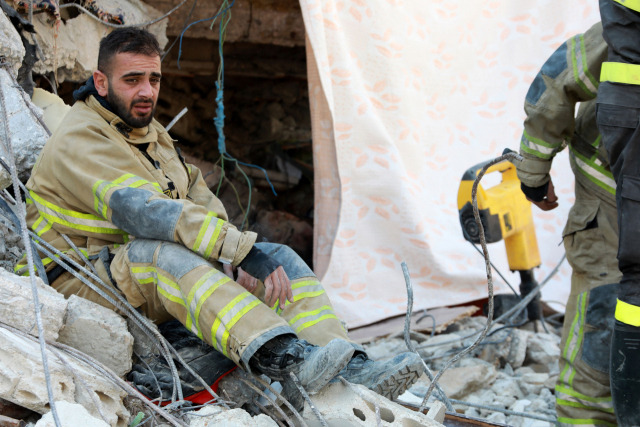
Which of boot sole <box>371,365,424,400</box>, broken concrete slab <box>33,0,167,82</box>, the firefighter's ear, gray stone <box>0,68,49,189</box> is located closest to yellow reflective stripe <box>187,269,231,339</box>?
boot sole <box>371,365,424,400</box>

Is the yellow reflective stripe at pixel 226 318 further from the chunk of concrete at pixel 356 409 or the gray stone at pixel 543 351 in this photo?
the gray stone at pixel 543 351

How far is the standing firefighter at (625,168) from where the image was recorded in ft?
6.72

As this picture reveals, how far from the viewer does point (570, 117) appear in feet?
7.97

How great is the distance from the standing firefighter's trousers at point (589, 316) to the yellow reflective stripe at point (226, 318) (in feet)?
3.76

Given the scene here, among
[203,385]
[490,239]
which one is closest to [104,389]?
[203,385]

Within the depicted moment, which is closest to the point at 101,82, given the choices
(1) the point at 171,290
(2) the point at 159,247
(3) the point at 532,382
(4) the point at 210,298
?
(2) the point at 159,247

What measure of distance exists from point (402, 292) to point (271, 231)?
57.2 inches

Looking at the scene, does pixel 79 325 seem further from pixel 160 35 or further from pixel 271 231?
pixel 271 231

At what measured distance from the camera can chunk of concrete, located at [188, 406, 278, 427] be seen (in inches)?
75.9

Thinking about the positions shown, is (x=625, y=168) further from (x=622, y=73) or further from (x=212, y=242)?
(x=212, y=242)

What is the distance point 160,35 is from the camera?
13.7 feet

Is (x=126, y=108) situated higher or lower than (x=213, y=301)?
higher

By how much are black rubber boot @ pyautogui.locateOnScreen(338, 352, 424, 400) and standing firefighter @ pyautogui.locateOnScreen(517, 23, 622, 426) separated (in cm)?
68

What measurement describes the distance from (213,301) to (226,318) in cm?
7
